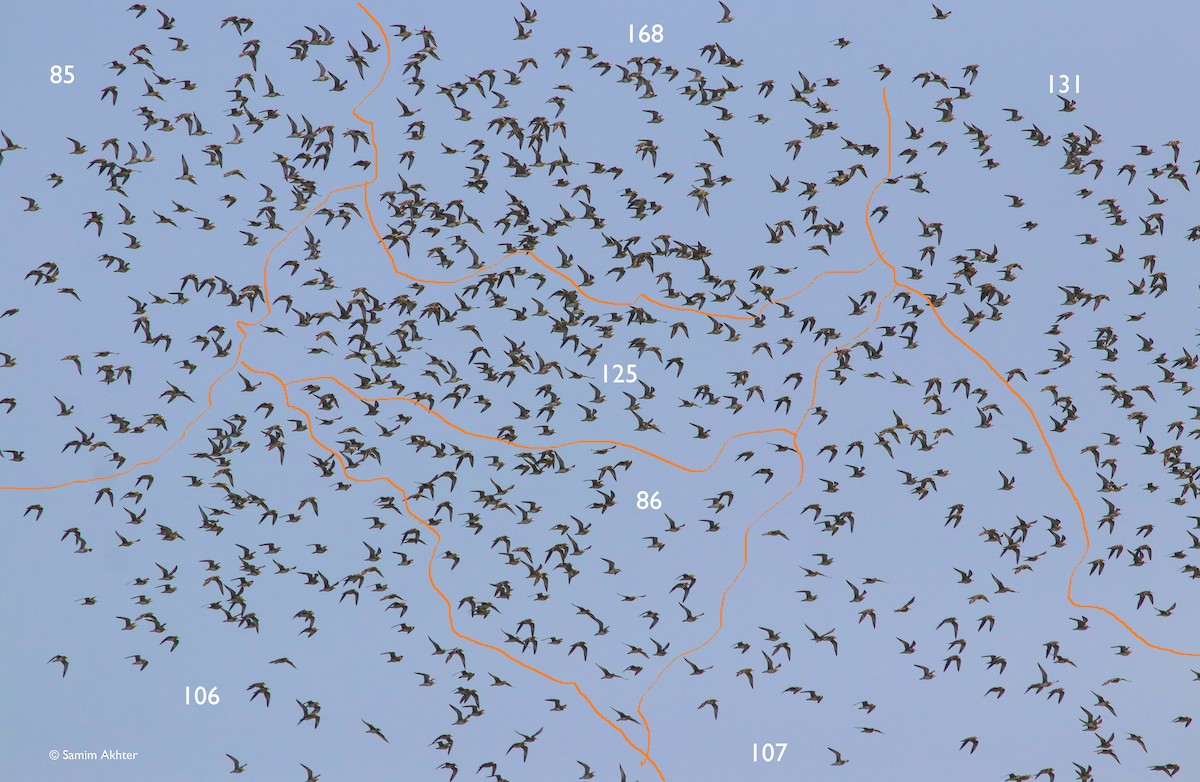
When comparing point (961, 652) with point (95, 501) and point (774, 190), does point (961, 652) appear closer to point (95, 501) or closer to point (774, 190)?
point (774, 190)

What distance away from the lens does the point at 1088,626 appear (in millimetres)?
14320

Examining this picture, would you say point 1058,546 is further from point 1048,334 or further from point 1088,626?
point 1048,334

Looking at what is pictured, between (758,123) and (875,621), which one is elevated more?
(758,123)

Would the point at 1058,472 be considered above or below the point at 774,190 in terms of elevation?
below

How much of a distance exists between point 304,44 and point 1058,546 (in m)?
10.3

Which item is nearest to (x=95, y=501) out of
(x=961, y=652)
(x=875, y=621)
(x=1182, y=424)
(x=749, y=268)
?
(x=749, y=268)

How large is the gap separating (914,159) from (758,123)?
1.87 meters

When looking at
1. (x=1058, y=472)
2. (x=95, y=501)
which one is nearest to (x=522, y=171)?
(x=95, y=501)

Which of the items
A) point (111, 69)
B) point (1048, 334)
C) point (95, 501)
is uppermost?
point (111, 69)

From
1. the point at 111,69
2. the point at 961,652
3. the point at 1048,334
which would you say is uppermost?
the point at 111,69

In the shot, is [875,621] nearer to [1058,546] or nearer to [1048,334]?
[1058,546]

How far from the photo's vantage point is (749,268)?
558 inches

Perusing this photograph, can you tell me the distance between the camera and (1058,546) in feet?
47.0

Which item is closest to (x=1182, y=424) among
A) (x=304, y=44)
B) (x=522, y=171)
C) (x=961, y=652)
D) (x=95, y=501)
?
(x=961, y=652)
